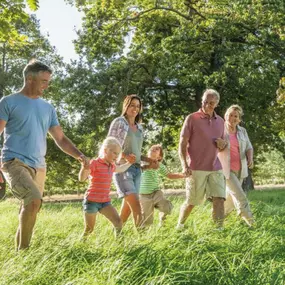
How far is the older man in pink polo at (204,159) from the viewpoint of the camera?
7016mm

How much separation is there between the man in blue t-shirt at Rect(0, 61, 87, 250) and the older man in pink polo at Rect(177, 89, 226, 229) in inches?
88.0

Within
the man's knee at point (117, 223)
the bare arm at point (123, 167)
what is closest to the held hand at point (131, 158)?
the bare arm at point (123, 167)

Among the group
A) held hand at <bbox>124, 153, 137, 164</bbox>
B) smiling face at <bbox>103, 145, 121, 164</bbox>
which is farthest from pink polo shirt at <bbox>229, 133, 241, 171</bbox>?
smiling face at <bbox>103, 145, 121, 164</bbox>

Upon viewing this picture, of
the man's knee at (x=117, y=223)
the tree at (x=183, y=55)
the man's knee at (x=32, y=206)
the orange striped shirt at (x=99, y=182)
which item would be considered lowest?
the man's knee at (x=117, y=223)

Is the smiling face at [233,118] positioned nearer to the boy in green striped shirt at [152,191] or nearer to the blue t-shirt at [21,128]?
the boy in green striped shirt at [152,191]

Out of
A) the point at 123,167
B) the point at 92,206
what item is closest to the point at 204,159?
the point at 123,167

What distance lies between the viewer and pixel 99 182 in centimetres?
604

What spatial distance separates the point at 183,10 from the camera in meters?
22.7

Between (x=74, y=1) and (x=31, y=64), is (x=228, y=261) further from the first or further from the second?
(x=74, y=1)

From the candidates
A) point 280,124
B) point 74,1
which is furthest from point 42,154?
point 74,1

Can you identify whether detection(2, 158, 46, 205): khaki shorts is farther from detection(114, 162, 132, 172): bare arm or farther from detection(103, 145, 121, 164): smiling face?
detection(114, 162, 132, 172): bare arm

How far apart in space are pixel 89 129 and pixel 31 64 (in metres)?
17.2

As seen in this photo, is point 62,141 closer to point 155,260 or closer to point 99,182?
point 99,182

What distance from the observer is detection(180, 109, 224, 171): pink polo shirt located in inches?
277
